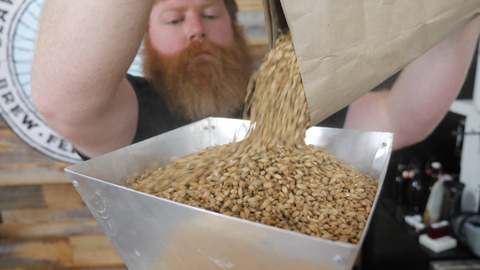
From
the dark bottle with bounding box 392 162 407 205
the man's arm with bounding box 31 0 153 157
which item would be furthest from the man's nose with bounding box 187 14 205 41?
the dark bottle with bounding box 392 162 407 205

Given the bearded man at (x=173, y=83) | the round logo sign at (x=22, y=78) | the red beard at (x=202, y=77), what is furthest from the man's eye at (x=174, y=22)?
the round logo sign at (x=22, y=78)

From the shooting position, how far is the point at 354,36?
0.60 meters

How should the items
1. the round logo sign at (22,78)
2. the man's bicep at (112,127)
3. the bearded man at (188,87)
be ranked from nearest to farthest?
the bearded man at (188,87)
the man's bicep at (112,127)
the round logo sign at (22,78)

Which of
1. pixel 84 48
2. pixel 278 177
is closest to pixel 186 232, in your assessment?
pixel 278 177

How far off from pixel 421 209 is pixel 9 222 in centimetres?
202

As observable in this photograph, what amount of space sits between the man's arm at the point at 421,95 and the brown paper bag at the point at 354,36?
0.51 m

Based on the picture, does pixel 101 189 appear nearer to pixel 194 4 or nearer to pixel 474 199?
pixel 194 4

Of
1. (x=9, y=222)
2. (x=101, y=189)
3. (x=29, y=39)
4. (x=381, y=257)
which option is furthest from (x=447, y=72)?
(x=9, y=222)

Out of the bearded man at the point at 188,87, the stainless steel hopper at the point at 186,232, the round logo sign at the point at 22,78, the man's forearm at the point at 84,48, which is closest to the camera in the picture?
the stainless steel hopper at the point at 186,232

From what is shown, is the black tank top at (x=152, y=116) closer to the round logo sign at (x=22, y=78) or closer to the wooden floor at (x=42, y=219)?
the round logo sign at (x=22, y=78)

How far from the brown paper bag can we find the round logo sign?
95 cm

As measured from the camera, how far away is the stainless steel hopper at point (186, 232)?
41 cm

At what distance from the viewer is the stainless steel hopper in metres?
0.41

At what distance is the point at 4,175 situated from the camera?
1452 millimetres
